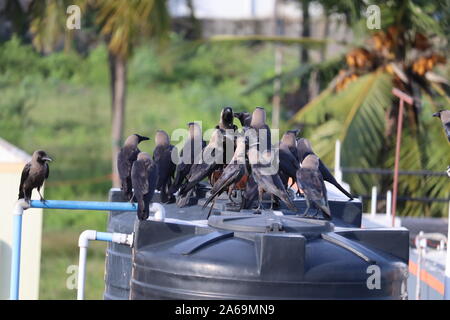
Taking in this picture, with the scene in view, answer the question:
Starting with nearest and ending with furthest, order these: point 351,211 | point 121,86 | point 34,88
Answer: point 351,211 < point 121,86 < point 34,88

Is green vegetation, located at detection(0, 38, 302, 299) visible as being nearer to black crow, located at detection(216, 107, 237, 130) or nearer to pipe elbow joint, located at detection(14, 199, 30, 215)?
black crow, located at detection(216, 107, 237, 130)

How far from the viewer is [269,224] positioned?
13.9 ft

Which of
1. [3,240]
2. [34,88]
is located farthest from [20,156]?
[34,88]

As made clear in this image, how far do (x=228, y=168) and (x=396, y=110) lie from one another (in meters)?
9.82

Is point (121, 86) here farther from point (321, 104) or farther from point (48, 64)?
point (48, 64)

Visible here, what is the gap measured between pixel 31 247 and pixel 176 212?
4.31 metres

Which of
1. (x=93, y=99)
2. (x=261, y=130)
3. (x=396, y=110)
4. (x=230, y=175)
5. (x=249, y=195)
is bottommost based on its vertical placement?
(x=249, y=195)

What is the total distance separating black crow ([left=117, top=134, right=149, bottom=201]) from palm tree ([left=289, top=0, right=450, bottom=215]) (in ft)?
28.3

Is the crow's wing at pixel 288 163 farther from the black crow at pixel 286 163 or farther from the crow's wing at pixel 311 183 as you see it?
the crow's wing at pixel 311 183

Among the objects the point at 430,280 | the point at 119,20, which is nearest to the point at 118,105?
the point at 119,20

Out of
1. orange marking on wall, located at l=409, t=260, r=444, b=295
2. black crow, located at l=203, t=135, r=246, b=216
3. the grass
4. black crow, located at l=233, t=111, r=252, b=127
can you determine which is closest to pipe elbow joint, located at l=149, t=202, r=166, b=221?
black crow, located at l=203, t=135, r=246, b=216

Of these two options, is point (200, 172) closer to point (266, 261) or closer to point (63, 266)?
point (266, 261)
